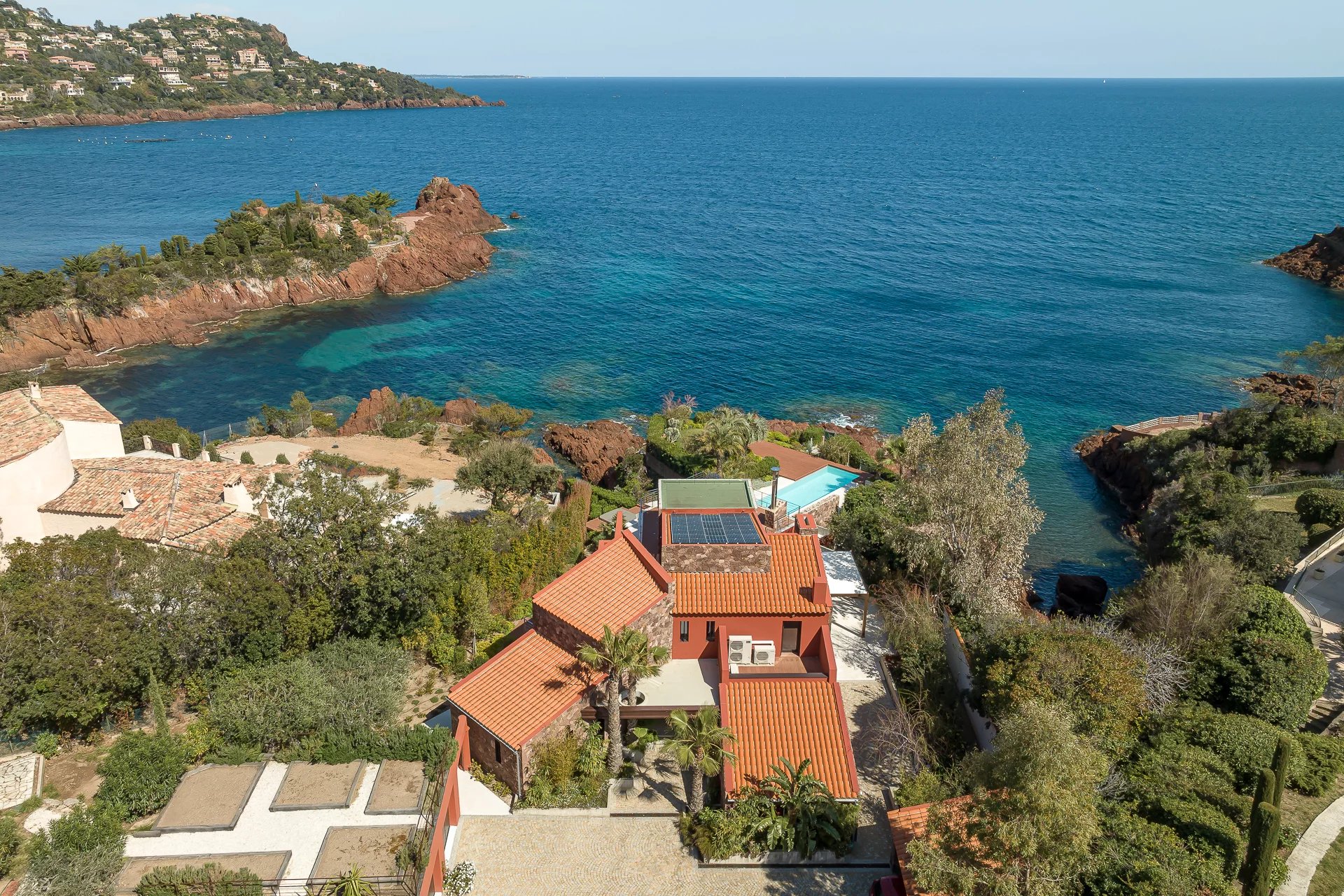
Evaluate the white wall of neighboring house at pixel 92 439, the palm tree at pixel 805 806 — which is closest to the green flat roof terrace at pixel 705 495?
the palm tree at pixel 805 806

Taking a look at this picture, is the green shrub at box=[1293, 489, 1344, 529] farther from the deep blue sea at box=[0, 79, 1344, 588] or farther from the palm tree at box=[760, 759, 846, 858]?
the palm tree at box=[760, 759, 846, 858]

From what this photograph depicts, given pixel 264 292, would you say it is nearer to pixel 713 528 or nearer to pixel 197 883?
pixel 713 528

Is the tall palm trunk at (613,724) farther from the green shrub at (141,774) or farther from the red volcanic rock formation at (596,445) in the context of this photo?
the red volcanic rock formation at (596,445)

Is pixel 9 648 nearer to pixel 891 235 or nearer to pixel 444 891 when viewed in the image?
pixel 444 891

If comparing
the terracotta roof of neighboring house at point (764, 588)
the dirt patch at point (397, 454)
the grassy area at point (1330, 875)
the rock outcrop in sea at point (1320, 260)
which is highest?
the rock outcrop in sea at point (1320, 260)

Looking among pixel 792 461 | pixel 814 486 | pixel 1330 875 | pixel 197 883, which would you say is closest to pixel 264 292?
pixel 792 461

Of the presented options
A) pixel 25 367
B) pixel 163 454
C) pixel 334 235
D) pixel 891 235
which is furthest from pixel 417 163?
pixel 163 454
